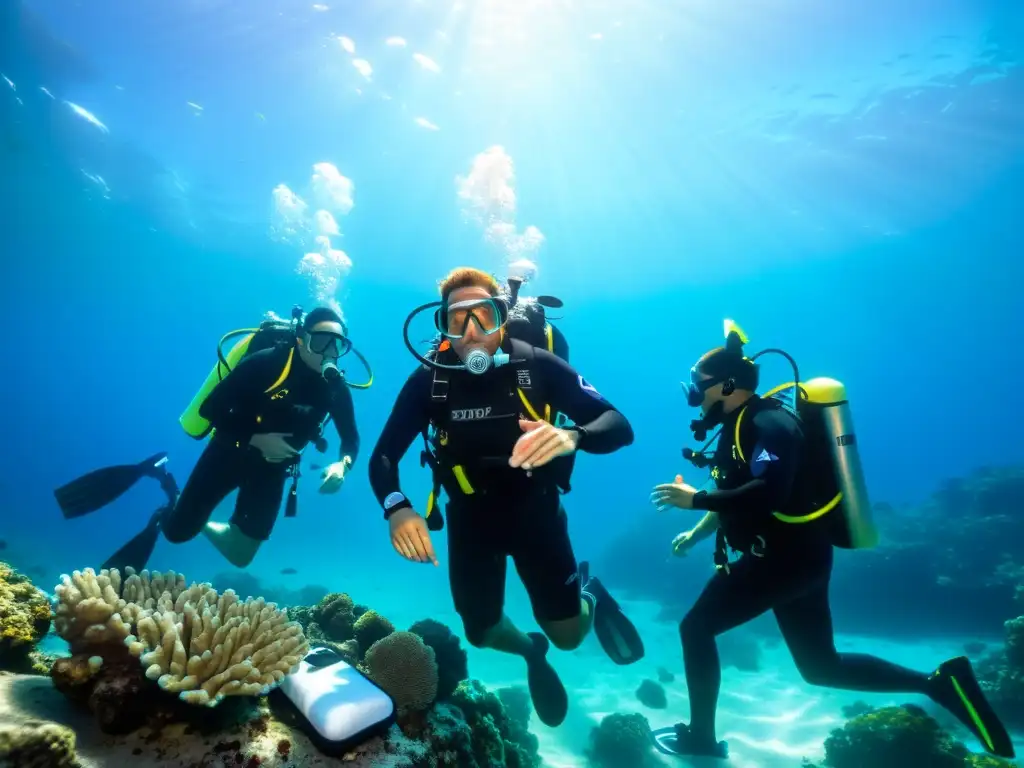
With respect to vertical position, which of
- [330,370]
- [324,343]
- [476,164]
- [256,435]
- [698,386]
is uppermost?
[476,164]

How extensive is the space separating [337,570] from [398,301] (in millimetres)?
32014

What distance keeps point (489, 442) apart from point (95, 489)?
7.25 metres

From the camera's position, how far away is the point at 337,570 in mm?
49750

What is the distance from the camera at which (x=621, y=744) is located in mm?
9062

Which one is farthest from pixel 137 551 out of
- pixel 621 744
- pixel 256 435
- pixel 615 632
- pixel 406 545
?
pixel 621 744

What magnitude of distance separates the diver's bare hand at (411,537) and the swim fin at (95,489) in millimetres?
5995

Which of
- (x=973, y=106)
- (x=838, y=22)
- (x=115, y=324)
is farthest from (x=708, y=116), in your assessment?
(x=115, y=324)

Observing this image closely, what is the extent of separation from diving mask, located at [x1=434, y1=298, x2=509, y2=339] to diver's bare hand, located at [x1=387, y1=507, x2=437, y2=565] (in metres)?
1.62

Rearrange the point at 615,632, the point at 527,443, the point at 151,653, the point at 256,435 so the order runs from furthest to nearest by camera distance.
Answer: the point at 256,435, the point at 615,632, the point at 527,443, the point at 151,653

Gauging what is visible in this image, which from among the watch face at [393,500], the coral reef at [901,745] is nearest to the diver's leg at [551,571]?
the watch face at [393,500]

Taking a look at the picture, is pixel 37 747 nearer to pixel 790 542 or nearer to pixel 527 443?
pixel 527 443

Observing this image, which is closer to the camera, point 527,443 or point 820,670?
point 527,443

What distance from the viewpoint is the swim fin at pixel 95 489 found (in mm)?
7223

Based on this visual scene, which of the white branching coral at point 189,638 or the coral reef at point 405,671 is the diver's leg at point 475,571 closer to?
the coral reef at point 405,671
